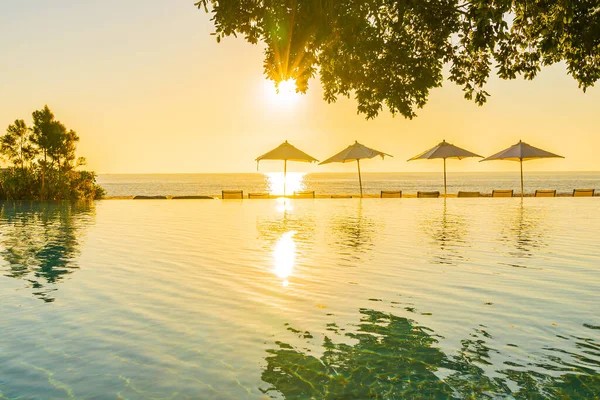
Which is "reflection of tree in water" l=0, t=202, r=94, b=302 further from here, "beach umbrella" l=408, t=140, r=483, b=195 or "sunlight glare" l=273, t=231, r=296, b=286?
"beach umbrella" l=408, t=140, r=483, b=195

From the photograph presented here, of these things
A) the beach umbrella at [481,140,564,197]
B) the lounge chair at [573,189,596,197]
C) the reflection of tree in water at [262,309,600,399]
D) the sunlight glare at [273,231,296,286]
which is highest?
the beach umbrella at [481,140,564,197]

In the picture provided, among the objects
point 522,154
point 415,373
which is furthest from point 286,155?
point 415,373

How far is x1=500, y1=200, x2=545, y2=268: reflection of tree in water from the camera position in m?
11.7

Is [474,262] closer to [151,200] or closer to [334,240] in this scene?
[334,240]

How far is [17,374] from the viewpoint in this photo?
4770 mm

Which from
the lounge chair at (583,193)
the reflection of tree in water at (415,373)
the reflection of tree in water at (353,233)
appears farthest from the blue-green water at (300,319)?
the lounge chair at (583,193)

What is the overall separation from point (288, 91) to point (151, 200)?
23423 millimetres

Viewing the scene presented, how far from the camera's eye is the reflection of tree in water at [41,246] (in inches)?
356

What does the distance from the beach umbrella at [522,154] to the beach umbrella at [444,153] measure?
4.21 feet

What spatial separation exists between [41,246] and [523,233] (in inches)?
473

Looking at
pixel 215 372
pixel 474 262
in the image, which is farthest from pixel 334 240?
pixel 215 372

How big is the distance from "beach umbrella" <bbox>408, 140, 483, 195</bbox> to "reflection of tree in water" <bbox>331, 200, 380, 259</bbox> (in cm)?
1266

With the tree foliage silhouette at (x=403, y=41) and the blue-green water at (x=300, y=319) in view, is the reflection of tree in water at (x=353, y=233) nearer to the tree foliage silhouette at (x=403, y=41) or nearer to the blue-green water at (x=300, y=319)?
the blue-green water at (x=300, y=319)

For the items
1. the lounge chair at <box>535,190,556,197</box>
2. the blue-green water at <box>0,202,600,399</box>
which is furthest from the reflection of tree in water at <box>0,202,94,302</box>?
the lounge chair at <box>535,190,556,197</box>
